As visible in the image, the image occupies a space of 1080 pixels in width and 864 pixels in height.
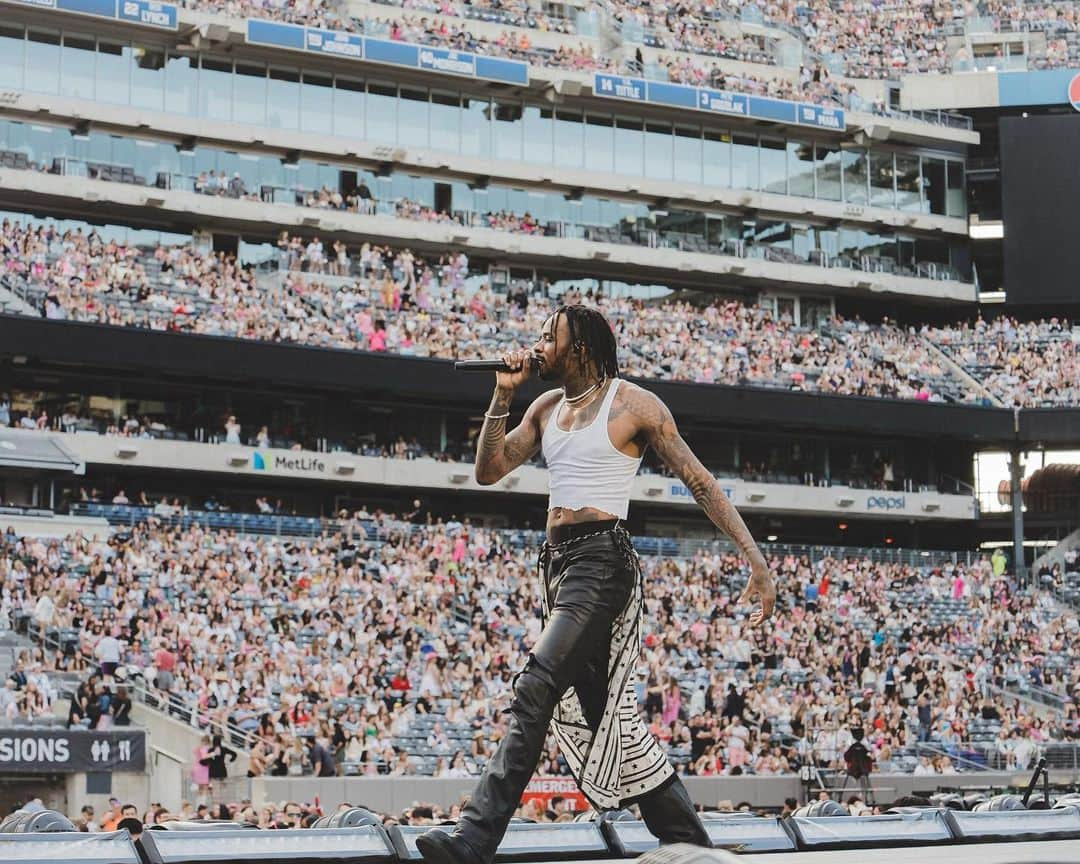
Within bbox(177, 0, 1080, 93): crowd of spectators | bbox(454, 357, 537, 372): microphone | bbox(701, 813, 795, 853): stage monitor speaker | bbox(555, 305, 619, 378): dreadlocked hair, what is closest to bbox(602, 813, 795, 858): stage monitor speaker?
bbox(701, 813, 795, 853): stage monitor speaker

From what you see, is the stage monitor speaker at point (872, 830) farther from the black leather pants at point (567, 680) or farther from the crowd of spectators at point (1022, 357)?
the crowd of spectators at point (1022, 357)

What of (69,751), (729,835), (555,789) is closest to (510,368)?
(729,835)

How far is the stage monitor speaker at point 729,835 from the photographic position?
8.07m

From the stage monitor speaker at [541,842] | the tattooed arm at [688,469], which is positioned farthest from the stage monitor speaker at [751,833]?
the tattooed arm at [688,469]

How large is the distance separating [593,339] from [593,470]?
1.78 ft

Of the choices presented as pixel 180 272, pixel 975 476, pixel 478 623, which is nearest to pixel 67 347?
pixel 180 272

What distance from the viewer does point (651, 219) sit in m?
51.3

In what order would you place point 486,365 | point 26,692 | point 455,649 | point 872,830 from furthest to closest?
point 455,649, point 26,692, point 872,830, point 486,365

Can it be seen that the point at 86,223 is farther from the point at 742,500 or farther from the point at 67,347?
the point at 742,500

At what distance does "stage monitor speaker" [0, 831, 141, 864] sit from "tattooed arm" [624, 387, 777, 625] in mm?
2505

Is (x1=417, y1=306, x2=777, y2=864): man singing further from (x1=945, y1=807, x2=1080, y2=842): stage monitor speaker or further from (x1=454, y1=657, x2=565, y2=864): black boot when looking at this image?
(x1=945, y1=807, x2=1080, y2=842): stage monitor speaker

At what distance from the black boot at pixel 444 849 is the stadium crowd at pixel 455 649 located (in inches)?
710

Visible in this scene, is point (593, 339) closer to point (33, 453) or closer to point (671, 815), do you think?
point (671, 815)

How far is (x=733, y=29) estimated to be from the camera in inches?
2154
